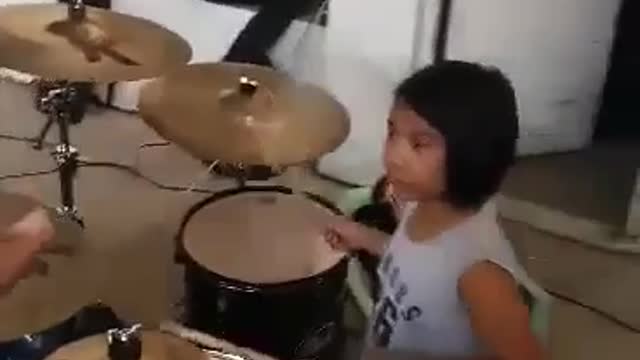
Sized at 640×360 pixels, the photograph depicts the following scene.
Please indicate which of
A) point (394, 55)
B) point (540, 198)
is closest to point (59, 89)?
point (394, 55)

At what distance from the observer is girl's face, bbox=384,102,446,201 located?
1406 mm

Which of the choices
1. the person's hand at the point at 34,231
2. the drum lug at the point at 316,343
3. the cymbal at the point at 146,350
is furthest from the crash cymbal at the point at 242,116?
the cymbal at the point at 146,350

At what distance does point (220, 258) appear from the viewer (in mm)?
1633

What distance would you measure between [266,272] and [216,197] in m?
0.16

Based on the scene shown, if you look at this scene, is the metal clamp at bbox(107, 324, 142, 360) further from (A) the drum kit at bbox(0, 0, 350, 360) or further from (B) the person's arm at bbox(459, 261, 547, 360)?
(B) the person's arm at bbox(459, 261, 547, 360)

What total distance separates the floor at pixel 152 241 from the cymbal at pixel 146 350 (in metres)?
0.54

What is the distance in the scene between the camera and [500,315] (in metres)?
1.33

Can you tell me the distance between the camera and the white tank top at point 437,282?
1.42 meters

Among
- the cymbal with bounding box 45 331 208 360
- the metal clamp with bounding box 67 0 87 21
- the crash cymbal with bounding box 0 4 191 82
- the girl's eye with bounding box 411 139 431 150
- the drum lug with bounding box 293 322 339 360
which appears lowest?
the drum lug with bounding box 293 322 339 360

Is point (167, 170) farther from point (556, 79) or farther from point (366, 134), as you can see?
point (556, 79)

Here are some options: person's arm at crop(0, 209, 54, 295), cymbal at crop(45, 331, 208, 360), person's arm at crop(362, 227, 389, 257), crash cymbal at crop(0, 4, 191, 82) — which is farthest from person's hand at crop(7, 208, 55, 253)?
person's arm at crop(362, 227, 389, 257)

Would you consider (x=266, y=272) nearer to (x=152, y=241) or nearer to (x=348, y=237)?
(x=348, y=237)

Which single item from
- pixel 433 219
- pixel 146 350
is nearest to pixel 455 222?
pixel 433 219

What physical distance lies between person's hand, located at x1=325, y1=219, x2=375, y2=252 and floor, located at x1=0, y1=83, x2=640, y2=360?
0.38 meters
